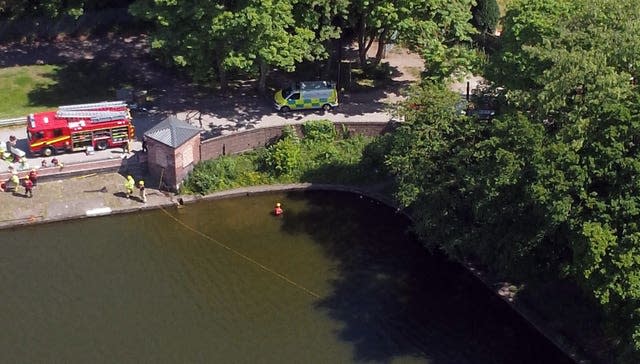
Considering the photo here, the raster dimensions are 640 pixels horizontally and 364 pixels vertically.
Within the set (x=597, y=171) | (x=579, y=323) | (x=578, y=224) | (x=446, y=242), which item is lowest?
(x=579, y=323)

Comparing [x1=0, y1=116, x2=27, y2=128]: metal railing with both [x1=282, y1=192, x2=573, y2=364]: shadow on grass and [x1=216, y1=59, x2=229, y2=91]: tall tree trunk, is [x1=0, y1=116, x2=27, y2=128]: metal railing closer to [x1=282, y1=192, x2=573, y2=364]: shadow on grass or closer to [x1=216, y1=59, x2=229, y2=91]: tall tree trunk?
[x1=216, y1=59, x2=229, y2=91]: tall tree trunk

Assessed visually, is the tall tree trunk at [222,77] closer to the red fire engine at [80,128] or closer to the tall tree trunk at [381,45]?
the red fire engine at [80,128]

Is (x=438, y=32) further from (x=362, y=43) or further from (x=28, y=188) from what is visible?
(x=28, y=188)

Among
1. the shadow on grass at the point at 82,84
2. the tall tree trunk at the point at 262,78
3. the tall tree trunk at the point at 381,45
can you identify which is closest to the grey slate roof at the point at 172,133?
the tall tree trunk at the point at 262,78

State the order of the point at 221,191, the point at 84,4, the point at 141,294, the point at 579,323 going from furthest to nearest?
the point at 84,4 < the point at 221,191 < the point at 141,294 < the point at 579,323

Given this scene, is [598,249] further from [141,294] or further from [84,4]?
[84,4]

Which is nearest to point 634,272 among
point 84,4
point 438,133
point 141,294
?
point 438,133

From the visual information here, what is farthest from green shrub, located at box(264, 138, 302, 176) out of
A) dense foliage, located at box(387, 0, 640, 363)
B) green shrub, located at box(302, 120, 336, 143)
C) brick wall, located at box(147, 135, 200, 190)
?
dense foliage, located at box(387, 0, 640, 363)
